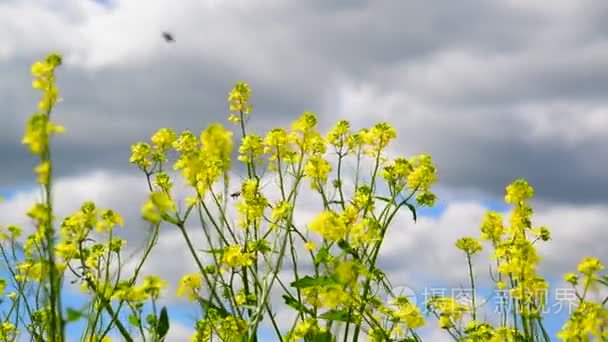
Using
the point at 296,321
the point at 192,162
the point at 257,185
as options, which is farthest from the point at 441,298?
the point at 192,162

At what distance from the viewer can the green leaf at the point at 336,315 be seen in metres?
3.95

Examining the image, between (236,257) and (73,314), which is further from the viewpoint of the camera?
(236,257)

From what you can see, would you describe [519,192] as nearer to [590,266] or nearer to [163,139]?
[590,266]

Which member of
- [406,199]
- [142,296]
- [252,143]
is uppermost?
[252,143]

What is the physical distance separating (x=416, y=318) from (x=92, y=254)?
1907 mm

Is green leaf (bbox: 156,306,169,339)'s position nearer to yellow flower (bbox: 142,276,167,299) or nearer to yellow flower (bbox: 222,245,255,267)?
yellow flower (bbox: 142,276,167,299)

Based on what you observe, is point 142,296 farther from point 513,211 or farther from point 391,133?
point 513,211

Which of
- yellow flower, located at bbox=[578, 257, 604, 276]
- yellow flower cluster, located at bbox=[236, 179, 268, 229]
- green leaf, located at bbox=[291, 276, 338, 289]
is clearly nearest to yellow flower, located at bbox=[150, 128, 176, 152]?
yellow flower cluster, located at bbox=[236, 179, 268, 229]

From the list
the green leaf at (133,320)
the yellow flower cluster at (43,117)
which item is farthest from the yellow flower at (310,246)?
the yellow flower cluster at (43,117)

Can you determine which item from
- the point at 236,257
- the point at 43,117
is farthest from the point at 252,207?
the point at 43,117

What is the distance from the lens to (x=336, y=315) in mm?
3965

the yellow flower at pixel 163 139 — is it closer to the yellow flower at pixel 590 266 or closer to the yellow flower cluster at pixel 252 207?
the yellow flower cluster at pixel 252 207

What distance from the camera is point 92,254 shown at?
4941mm

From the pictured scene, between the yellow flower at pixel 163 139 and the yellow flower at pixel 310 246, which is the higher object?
the yellow flower at pixel 163 139
